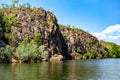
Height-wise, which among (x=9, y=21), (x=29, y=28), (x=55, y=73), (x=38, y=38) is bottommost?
(x=55, y=73)

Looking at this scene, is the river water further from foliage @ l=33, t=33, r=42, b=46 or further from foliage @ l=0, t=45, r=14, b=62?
foliage @ l=33, t=33, r=42, b=46

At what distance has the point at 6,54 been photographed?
130375mm

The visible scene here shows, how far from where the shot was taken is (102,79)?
6303 cm

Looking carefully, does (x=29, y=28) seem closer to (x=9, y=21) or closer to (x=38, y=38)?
(x=38, y=38)

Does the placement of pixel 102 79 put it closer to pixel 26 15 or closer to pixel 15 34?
pixel 15 34

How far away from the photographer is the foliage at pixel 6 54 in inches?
4991

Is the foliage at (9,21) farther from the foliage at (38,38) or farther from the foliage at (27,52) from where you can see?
the foliage at (27,52)

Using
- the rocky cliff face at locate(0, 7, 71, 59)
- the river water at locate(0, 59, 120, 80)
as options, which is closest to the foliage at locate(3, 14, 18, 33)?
the rocky cliff face at locate(0, 7, 71, 59)

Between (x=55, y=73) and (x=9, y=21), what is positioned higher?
(x=9, y=21)

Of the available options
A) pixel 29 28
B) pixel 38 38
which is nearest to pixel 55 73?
pixel 38 38

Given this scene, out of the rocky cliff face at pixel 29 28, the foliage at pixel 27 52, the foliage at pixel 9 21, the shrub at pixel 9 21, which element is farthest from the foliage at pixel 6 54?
the shrub at pixel 9 21

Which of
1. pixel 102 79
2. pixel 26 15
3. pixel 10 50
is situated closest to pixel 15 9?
pixel 26 15

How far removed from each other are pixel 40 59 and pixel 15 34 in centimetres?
2984

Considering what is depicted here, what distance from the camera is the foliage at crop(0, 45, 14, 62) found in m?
127
